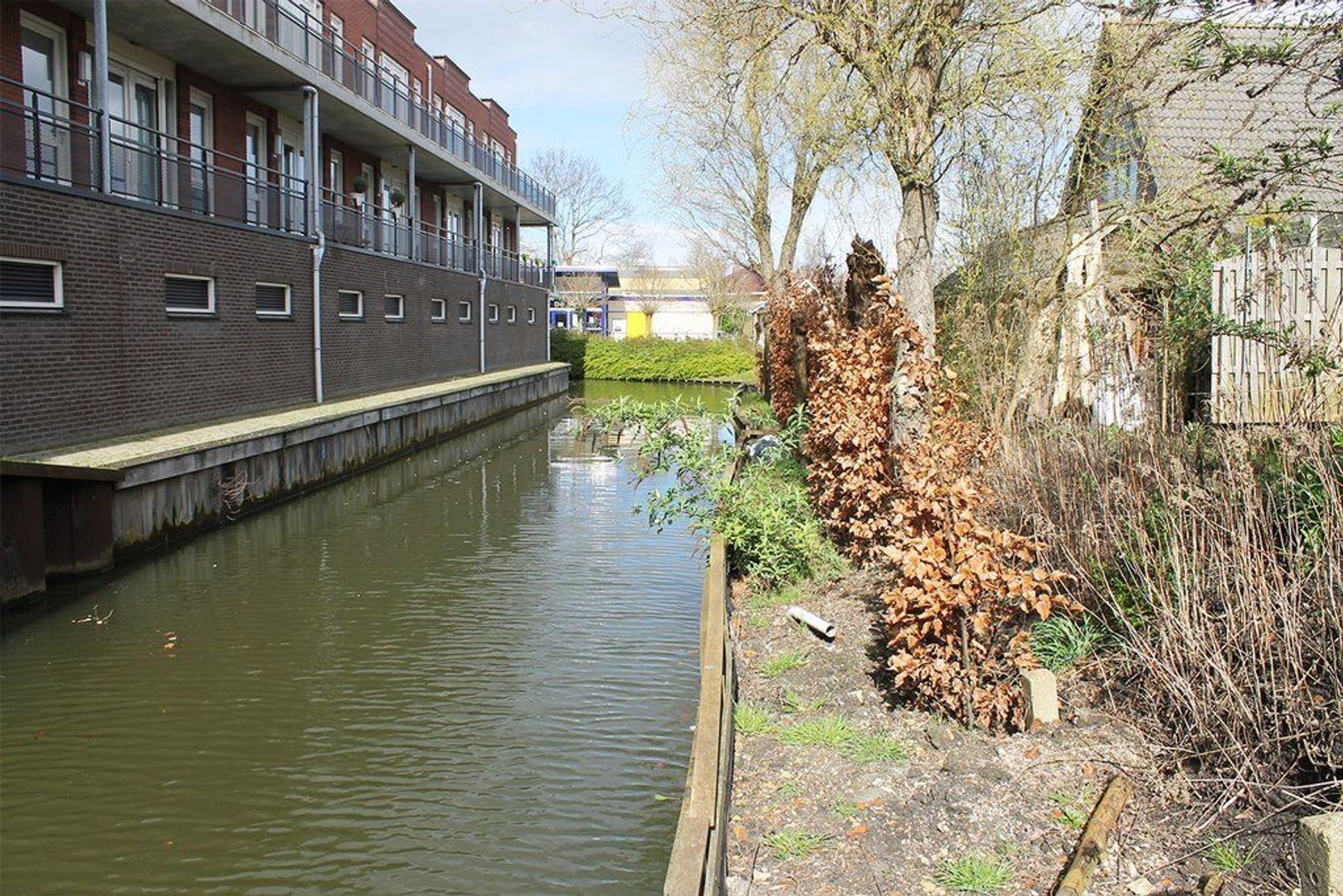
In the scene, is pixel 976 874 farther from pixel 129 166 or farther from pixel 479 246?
pixel 479 246

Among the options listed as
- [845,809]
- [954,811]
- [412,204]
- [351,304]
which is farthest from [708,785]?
[412,204]

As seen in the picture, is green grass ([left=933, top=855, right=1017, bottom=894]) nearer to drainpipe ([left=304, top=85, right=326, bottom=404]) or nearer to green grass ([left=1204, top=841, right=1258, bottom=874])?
green grass ([left=1204, top=841, right=1258, bottom=874])

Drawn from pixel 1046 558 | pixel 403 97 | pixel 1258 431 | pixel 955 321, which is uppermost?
pixel 403 97

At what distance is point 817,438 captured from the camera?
29.4 ft

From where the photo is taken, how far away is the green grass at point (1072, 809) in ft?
13.1

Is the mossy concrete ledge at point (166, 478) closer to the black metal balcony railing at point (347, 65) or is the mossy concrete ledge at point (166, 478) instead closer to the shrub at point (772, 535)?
the shrub at point (772, 535)

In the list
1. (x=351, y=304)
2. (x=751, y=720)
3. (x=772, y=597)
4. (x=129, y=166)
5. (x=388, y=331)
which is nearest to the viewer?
(x=751, y=720)

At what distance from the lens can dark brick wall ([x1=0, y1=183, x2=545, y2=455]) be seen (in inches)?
429

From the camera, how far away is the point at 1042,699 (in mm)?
4809

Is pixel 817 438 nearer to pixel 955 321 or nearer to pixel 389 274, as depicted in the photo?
pixel 955 321

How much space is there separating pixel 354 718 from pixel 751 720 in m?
2.79

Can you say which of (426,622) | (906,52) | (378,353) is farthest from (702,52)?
(378,353)

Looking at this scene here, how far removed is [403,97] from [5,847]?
72.4ft

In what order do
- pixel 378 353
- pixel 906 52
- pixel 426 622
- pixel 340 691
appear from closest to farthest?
pixel 340 691 < pixel 906 52 < pixel 426 622 < pixel 378 353
